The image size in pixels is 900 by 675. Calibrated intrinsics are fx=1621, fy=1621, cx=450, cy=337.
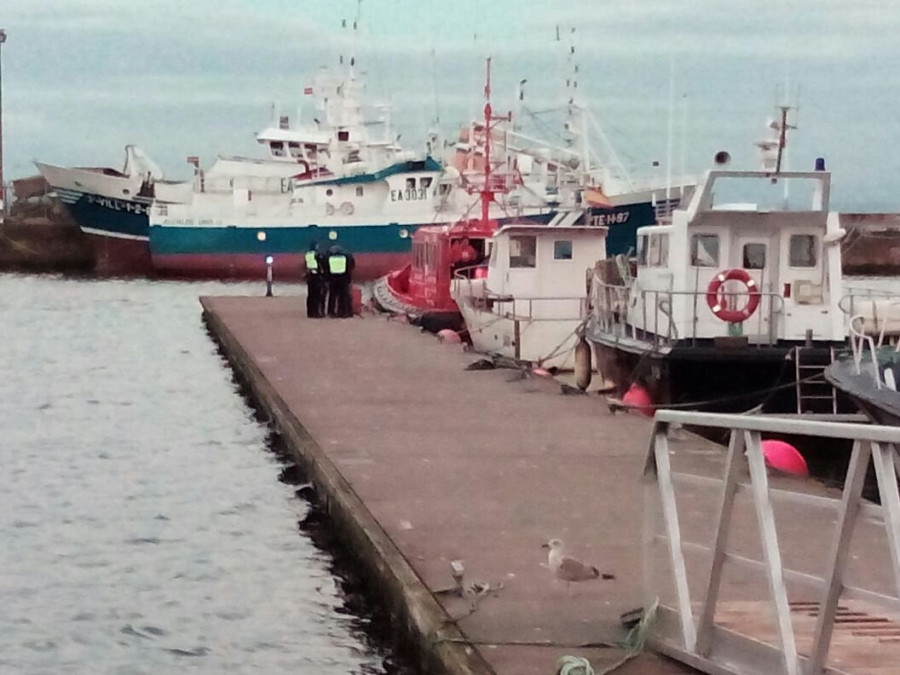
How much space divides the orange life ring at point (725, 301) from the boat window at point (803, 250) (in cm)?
61

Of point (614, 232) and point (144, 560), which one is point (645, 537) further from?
point (614, 232)

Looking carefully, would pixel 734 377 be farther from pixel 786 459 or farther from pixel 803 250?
pixel 786 459

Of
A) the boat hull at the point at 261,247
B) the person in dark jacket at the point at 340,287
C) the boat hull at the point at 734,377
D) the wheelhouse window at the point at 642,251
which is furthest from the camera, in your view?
the boat hull at the point at 261,247

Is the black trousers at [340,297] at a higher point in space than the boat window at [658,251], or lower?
lower

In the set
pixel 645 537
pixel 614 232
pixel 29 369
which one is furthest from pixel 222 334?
pixel 614 232

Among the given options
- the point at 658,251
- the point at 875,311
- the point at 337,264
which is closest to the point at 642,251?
the point at 658,251

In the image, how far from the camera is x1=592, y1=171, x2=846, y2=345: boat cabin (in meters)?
17.0

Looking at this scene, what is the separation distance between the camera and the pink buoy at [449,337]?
2497 centimetres

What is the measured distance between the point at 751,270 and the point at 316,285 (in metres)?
13.7

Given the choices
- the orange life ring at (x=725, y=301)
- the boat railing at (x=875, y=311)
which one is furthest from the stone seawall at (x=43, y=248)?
the boat railing at (x=875, y=311)

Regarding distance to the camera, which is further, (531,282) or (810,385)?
(531,282)

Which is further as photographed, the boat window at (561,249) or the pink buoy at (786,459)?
the boat window at (561,249)

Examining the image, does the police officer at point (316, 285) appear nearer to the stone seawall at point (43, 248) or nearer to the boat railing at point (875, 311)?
the boat railing at point (875, 311)

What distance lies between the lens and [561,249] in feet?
85.1
